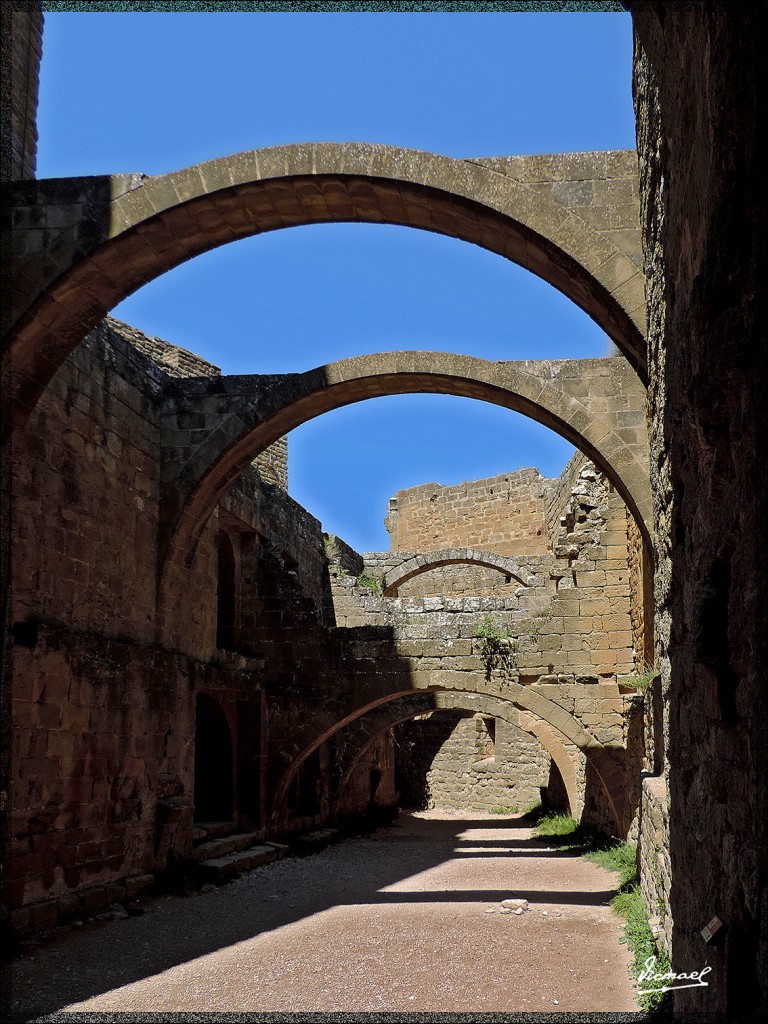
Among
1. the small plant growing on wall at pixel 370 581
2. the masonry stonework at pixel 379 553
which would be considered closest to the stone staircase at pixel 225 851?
the masonry stonework at pixel 379 553

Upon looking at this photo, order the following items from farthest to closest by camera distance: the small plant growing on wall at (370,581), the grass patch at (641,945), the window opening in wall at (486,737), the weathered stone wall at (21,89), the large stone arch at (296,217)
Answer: the window opening in wall at (486,737), the small plant growing on wall at (370,581), the weathered stone wall at (21,89), the large stone arch at (296,217), the grass patch at (641,945)

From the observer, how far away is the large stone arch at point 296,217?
18.5ft

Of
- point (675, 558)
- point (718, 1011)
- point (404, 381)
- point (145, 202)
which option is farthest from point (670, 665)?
point (404, 381)

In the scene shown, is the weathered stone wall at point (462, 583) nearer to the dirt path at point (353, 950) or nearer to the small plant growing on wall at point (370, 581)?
the small plant growing on wall at point (370, 581)

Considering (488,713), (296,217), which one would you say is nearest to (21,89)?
(296,217)

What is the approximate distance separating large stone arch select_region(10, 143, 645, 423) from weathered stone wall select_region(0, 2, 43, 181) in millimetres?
2762

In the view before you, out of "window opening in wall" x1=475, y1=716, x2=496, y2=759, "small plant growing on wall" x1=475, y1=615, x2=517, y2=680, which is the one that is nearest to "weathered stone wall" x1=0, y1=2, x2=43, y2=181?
"small plant growing on wall" x1=475, y1=615, x2=517, y2=680

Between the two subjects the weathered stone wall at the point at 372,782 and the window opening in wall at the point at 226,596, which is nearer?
the window opening in wall at the point at 226,596

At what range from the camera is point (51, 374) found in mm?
6559

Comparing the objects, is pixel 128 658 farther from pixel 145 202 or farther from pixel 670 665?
pixel 670 665

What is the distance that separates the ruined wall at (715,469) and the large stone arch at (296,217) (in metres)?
1.84

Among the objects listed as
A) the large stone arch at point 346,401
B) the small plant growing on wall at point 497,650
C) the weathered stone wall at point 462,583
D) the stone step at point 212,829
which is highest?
the large stone arch at point 346,401

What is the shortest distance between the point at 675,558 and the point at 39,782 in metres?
5.04

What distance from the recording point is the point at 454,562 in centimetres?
1720
